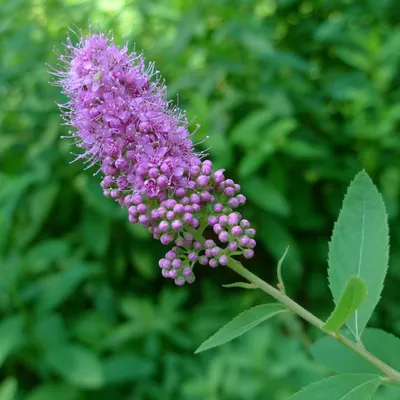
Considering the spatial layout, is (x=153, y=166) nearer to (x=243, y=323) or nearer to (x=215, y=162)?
(x=243, y=323)

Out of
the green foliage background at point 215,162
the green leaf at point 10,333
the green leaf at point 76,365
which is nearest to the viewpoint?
the green leaf at point 10,333

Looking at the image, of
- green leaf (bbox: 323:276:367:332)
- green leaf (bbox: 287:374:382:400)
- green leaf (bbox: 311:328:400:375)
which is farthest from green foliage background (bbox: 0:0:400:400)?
green leaf (bbox: 323:276:367:332)

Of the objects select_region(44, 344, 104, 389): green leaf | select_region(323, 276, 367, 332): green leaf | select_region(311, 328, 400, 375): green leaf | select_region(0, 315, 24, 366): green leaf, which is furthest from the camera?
select_region(44, 344, 104, 389): green leaf

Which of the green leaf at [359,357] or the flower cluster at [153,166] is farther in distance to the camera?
the green leaf at [359,357]

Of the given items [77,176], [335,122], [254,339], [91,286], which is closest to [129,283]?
[91,286]

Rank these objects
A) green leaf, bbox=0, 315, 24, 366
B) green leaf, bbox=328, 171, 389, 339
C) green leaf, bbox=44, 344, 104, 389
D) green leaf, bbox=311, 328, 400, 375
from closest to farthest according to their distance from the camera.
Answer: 1. green leaf, bbox=328, 171, 389, 339
2. green leaf, bbox=311, 328, 400, 375
3. green leaf, bbox=0, 315, 24, 366
4. green leaf, bbox=44, 344, 104, 389

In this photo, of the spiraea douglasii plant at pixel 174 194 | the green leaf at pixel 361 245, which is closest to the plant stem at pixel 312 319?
the spiraea douglasii plant at pixel 174 194

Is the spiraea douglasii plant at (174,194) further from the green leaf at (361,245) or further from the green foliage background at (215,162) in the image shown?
the green foliage background at (215,162)

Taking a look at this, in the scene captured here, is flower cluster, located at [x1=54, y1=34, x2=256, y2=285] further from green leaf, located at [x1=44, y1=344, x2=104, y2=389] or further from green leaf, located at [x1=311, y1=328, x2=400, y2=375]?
green leaf, located at [x1=44, y1=344, x2=104, y2=389]
